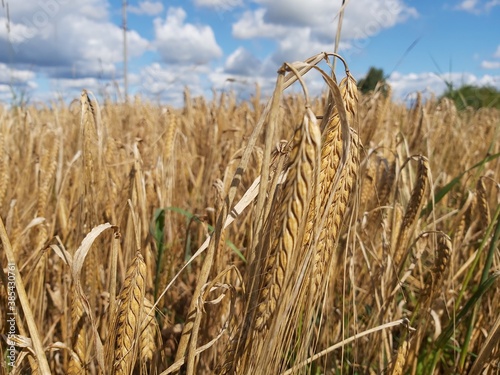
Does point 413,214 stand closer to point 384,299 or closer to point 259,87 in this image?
point 384,299

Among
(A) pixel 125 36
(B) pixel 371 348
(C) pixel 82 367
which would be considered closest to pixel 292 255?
(C) pixel 82 367

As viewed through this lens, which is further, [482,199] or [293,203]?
[482,199]

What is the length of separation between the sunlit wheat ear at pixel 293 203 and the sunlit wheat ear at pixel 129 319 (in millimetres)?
206

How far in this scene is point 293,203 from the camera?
0.41 m

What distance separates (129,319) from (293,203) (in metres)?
0.31

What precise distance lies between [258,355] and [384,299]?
0.60 metres

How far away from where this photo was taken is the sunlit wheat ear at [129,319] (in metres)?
0.57

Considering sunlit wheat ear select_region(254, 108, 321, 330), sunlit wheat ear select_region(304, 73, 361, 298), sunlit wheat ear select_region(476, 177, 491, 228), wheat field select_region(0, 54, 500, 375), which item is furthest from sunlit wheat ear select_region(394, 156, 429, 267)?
sunlit wheat ear select_region(254, 108, 321, 330)

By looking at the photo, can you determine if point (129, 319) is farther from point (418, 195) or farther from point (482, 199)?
point (482, 199)

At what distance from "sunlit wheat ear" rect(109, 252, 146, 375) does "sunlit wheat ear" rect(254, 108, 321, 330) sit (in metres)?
0.21

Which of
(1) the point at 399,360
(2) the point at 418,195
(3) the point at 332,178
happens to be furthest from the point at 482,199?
(3) the point at 332,178

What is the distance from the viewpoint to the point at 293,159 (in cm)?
41

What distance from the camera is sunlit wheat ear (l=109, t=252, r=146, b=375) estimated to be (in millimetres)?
573

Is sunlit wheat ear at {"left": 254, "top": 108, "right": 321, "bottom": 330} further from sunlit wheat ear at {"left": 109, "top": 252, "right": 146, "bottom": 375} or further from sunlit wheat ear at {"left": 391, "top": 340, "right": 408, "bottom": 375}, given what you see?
sunlit wheat ear at {"left": 391, "top": 340, "right": 408, "bottom": 375}
